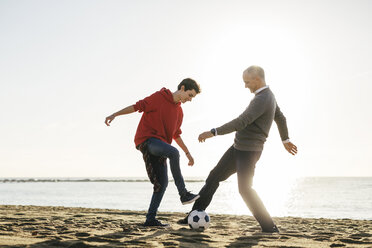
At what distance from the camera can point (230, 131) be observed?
5641mm

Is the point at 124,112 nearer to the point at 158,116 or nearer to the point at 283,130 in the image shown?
the point at 158,116

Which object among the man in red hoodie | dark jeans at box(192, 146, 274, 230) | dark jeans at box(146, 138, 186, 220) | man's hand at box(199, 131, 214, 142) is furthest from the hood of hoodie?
dark jeans at box(192, 146, 274, 230)

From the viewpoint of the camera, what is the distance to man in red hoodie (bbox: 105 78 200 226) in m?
6.16

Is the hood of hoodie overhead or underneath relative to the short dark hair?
underneath

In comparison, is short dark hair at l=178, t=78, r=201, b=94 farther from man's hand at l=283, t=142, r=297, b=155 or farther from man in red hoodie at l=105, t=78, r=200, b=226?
man's hand at l=283, t=142, r=297, b=155

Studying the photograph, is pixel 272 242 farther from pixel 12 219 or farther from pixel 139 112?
pixel 12 219

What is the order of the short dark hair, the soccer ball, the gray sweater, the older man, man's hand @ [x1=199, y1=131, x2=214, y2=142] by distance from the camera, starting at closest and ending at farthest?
man's hand @ [x1=199, y1=131, x2=214, y2=142] < the gray sweater < the older man < the soccer ball < the short dark hair

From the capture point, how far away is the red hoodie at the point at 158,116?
20.8ft

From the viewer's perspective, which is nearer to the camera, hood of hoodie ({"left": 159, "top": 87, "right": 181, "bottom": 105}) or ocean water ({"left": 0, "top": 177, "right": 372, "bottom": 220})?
hood of hoodie ({"left": 159, "top": 87, "right": 181, "bottom": 105})

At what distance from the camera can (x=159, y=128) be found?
6359 millimetres

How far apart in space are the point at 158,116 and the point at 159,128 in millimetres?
193

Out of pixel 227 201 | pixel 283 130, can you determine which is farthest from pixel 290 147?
pixel 227 201

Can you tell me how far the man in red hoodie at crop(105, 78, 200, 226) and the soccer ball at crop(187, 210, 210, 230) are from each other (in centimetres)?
55

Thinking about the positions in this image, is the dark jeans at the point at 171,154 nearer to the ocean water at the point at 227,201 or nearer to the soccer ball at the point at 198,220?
the soccer ball at the point at 198,220
